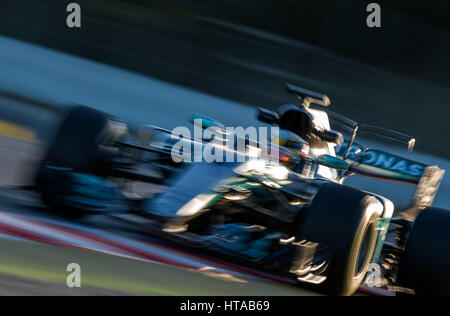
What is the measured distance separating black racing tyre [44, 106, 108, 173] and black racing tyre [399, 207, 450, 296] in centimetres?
194

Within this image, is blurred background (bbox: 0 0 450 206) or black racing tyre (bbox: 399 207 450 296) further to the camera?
blurred background (bbox: 0 0 450 206)

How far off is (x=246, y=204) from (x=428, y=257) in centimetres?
109

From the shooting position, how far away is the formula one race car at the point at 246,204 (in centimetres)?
416

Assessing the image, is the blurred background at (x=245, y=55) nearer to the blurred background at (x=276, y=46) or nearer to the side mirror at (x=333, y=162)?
the blurred background at (x=276, y=46)

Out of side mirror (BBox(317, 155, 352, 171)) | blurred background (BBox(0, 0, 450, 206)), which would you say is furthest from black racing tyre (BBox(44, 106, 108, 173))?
blurred background (BBox(0, 0, 450, 206))

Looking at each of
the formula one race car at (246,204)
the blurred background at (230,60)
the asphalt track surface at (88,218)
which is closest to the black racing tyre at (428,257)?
the formula one race car at (246,204)

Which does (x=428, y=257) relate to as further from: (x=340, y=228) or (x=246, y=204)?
(x=246, y=204)

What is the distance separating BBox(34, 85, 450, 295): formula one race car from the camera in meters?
4.16

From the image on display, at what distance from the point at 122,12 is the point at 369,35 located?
3.27m

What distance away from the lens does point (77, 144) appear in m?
4.55

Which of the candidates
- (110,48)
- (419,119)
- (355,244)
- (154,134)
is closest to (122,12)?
(110,48)

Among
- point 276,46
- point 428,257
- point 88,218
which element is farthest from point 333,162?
point 276,46

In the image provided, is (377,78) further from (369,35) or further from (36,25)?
(36,25)

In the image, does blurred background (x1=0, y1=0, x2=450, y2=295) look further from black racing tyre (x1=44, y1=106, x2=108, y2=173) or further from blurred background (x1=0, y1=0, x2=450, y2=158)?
black racing tyre (x1=44, y1=106, x2=108, y2=173)
